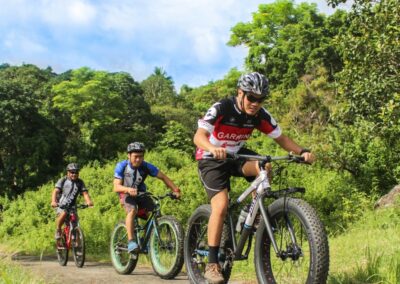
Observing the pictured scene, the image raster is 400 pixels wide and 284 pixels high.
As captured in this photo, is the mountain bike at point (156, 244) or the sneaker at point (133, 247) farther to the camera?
the sneaker at point (133, 247)

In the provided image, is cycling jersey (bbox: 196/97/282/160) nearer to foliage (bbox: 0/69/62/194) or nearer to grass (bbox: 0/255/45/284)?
grass (bbox: 0/255/45/284)

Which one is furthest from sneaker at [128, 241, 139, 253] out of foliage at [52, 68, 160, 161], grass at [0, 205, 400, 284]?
foliage at [52, 68, 160, 161]

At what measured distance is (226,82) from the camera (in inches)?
1852

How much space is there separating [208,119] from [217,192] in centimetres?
76

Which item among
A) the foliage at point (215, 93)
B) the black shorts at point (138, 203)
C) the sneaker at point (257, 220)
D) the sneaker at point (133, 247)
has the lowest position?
the sneaker at point (133, 247)

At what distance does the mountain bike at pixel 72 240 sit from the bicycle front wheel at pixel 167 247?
298cm

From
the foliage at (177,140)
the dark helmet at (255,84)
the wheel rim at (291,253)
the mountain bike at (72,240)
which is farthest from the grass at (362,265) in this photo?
the foliage at (177,140)

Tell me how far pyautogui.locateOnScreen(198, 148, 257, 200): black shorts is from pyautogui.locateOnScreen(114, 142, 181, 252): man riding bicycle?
2934 millimetres

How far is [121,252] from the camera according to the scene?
888 cm

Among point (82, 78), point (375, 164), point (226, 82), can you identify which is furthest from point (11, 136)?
point (375, 164)

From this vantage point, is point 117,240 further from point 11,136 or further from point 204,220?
point 11,136

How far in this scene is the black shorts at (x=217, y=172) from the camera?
507 cm

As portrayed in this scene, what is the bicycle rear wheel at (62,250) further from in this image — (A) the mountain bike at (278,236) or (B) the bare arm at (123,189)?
(A) the mountain bike at (278,236)

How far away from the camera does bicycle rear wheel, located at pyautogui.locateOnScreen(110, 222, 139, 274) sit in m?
8.46
